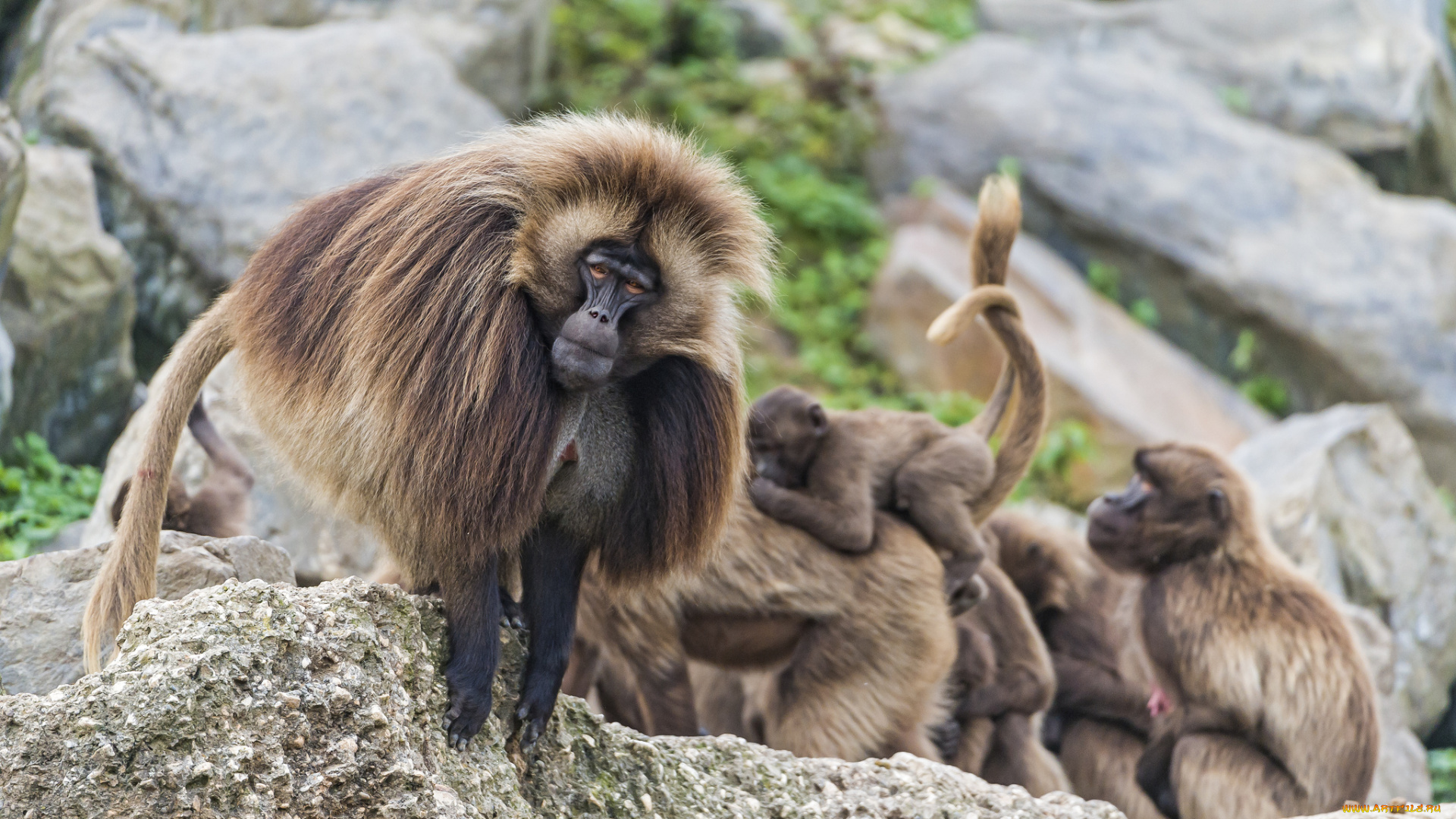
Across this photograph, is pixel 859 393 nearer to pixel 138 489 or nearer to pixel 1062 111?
pixel 1062 111

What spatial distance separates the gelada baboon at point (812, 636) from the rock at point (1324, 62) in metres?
7.78

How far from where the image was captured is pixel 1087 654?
554 centimetres

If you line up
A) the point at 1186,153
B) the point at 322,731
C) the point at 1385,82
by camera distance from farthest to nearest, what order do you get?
1. the point at 1385,82
2. the point at 1186,153
3. the point at 322,731

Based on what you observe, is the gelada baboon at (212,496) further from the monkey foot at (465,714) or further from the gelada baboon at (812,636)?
the monkey foot at (465,714)

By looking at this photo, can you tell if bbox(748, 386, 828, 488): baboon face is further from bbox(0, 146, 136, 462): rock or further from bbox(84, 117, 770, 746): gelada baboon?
bbox(0, 146, 136, 462): rock

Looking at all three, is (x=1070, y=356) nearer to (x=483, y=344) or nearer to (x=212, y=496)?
(x=212, y=496)

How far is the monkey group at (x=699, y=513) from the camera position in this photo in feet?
9.99

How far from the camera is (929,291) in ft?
30.2

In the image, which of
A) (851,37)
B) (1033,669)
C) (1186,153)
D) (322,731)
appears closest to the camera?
(322,731)

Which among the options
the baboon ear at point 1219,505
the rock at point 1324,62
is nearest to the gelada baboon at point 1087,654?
the baboon ear at point 1219,505

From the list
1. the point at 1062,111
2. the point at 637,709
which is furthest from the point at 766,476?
the point at 1062,111

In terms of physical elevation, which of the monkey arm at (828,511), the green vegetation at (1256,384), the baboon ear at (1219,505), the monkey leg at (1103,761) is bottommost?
the green vegetation at (1256,384)

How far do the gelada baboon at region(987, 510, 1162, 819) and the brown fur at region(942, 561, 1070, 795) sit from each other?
232 millimetres

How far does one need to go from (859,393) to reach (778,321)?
93cm
